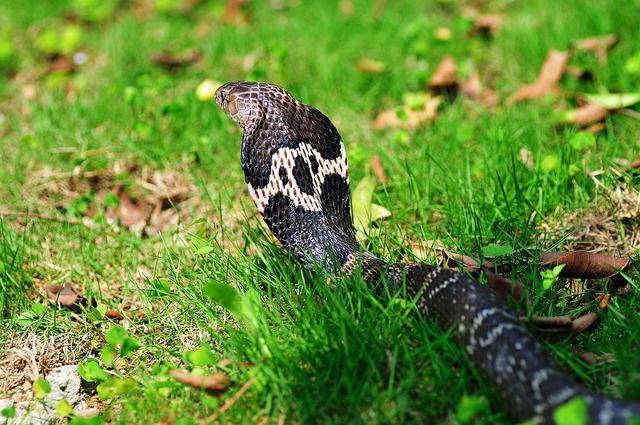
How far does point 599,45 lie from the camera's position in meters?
6.21

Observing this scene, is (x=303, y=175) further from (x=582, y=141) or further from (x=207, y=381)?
(x=582, y=141)

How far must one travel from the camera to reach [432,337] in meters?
3.58

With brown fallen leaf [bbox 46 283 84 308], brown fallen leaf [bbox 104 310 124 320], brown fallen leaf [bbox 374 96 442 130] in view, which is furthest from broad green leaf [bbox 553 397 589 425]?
brown fallen leaf [bbox 374 96 442 130]

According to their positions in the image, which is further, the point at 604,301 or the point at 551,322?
the point at 604,301

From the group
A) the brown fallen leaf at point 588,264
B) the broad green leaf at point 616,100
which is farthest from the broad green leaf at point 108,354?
the broad green leaf at point 616,100

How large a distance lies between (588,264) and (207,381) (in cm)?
203

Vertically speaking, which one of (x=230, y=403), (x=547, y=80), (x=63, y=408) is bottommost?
(x=63, y=408)

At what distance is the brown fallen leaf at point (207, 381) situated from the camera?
135 inches

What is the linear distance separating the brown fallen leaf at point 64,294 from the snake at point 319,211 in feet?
4.12

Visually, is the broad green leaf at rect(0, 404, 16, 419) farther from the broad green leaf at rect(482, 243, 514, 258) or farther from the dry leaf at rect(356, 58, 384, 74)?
the dry leaf at rect(356, 58, 384, 74)

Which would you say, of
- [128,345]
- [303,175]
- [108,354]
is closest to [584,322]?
[303,175]

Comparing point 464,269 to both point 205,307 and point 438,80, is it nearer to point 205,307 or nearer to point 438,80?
point 205,307

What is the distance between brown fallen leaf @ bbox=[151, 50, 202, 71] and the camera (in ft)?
23.4

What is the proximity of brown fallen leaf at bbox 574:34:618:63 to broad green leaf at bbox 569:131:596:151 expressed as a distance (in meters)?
1.42
